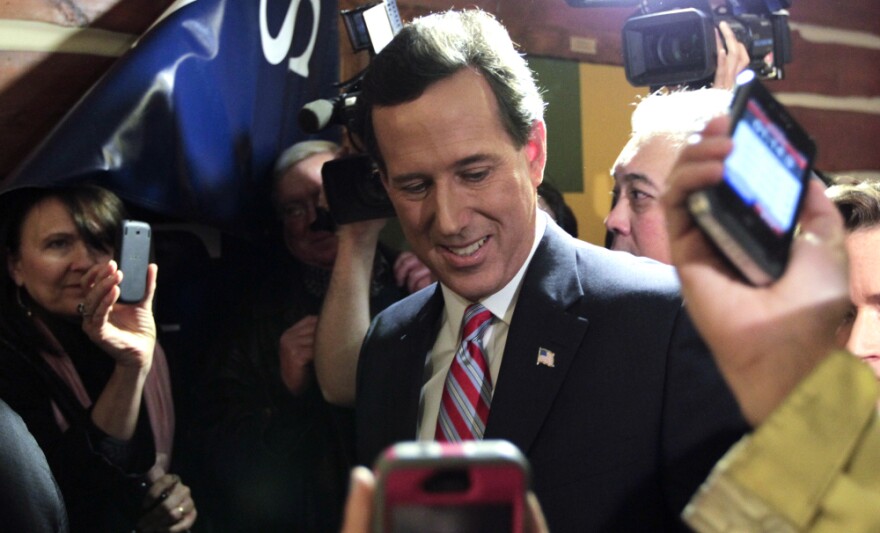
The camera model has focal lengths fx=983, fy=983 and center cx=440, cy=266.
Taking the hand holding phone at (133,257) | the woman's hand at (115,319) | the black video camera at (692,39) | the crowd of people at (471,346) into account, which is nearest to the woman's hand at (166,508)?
the crowd of people at (471,346)

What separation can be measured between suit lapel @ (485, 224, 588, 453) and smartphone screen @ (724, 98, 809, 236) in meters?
0.56

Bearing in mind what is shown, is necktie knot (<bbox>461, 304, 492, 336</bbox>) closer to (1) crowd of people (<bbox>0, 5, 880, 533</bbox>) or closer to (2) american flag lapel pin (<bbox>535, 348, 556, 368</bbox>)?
(1) crowd of people (<bbox>0, 5, 880, 533</bbox>)

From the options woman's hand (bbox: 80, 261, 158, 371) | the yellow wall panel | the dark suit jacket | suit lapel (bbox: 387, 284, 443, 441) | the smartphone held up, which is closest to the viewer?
the smartphone held up

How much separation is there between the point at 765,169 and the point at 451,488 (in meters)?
0.34

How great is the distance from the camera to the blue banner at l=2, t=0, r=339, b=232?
179 cm

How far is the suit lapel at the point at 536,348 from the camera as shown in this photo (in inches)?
48.3

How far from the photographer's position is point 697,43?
1939 mm

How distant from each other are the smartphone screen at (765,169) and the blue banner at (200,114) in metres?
1.36

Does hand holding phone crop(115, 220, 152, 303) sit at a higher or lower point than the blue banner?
lower

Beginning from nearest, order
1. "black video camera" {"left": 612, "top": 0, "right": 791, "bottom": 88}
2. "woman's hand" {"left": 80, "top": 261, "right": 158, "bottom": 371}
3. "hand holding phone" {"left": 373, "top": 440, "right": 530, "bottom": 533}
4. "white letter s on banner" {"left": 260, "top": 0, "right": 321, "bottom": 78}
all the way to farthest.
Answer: "hand holding phone" {"left": 373, "top": 440, "right": 530, "bottom": 533} → "woman's hand" {"left": 80, "top": 261, "right": 158, "bottom": 371} → "black video camera" {"left": 612, "top": 0, "right": 791, "bottom": 88} → "white letter s on banner" {"left": 260, "top": 0, "right": 321, "bottom": 78}

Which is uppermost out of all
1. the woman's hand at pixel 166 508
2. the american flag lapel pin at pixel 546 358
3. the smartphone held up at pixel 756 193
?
the smartphone held up at pixel 756 193

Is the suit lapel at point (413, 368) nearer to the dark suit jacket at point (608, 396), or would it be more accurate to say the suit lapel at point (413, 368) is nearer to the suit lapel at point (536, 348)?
the dark suit jacket at point (608, 396)

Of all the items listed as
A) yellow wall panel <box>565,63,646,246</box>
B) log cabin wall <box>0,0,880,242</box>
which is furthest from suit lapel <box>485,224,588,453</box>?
yellow wall panel <box>565,63,646,246</box>

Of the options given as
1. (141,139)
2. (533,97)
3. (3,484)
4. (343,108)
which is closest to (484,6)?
(343,108)
